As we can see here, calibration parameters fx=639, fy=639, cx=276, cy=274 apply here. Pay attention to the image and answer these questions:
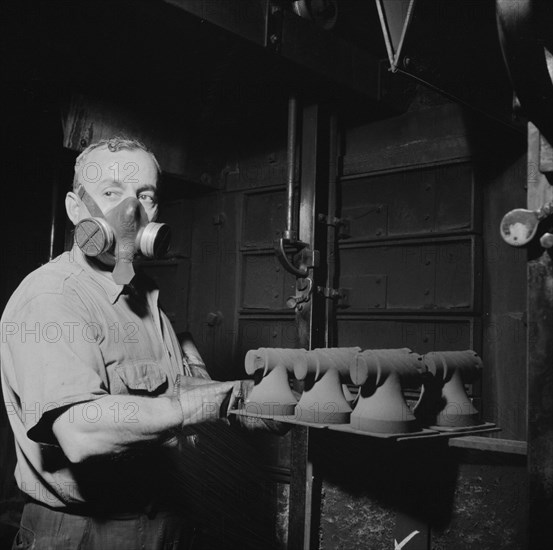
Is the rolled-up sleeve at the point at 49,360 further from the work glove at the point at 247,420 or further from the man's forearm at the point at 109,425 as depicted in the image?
the work glove at the point at 247,420

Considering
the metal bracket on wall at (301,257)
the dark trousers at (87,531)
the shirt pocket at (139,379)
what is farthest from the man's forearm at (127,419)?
the metal bracket on wall at (301,257)

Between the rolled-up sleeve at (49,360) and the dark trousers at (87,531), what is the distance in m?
0.29

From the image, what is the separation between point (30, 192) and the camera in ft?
17.1

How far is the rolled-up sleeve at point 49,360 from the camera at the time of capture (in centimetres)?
176

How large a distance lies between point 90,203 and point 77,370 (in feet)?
2.03

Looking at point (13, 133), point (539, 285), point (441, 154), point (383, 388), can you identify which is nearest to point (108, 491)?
point (383, 388)

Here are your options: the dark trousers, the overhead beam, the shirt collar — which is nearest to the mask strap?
the shirt collar

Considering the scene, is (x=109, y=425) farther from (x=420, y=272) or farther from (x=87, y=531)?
(x=420, y=272)

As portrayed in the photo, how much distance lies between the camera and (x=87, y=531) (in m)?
1.95

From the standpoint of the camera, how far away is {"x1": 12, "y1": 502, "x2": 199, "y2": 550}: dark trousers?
1932mm

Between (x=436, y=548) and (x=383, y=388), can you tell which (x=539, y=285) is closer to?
(x=383, y=388)

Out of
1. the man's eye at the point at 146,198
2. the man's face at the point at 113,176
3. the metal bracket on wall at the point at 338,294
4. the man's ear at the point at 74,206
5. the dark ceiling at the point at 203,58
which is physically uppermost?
the dark ceiling at the point at 203,58

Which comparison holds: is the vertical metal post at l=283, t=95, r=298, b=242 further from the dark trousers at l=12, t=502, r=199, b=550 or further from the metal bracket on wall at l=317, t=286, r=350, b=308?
the dark trousers at l=12, t=502, r=199, b=550

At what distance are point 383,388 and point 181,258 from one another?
292 cm
